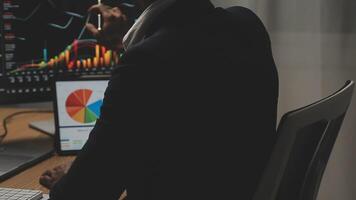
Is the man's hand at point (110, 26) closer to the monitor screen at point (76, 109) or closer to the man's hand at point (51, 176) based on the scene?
the monitor screen at point (76, 109)

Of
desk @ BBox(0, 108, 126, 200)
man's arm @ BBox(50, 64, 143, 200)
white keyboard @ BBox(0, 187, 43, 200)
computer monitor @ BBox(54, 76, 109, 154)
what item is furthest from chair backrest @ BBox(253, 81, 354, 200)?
computer monitor @ BBox(54, 76, 109, 154)

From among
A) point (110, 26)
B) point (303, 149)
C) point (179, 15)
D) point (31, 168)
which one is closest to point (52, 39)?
point (110, 26)

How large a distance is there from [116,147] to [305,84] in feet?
3.35

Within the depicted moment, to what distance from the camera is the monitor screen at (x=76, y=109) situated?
1422 mm

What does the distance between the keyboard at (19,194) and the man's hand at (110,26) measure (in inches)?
23.6

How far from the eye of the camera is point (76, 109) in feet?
4.71

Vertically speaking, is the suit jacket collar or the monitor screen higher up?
the suit jacket collar

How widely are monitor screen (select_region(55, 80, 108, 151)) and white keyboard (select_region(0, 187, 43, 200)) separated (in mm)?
369

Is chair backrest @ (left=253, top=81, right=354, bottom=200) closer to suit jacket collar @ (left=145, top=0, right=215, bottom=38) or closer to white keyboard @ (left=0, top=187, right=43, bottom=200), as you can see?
suit jacket collar @ (left=145, top=0, right=215, bottom=38)

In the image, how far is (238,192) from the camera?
33.2 inches

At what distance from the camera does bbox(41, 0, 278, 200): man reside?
79 cm

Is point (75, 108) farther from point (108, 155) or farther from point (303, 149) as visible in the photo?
point (303, 149)

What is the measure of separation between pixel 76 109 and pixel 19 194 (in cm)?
45

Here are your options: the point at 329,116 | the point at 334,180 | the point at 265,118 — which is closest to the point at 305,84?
the point at 334,180
